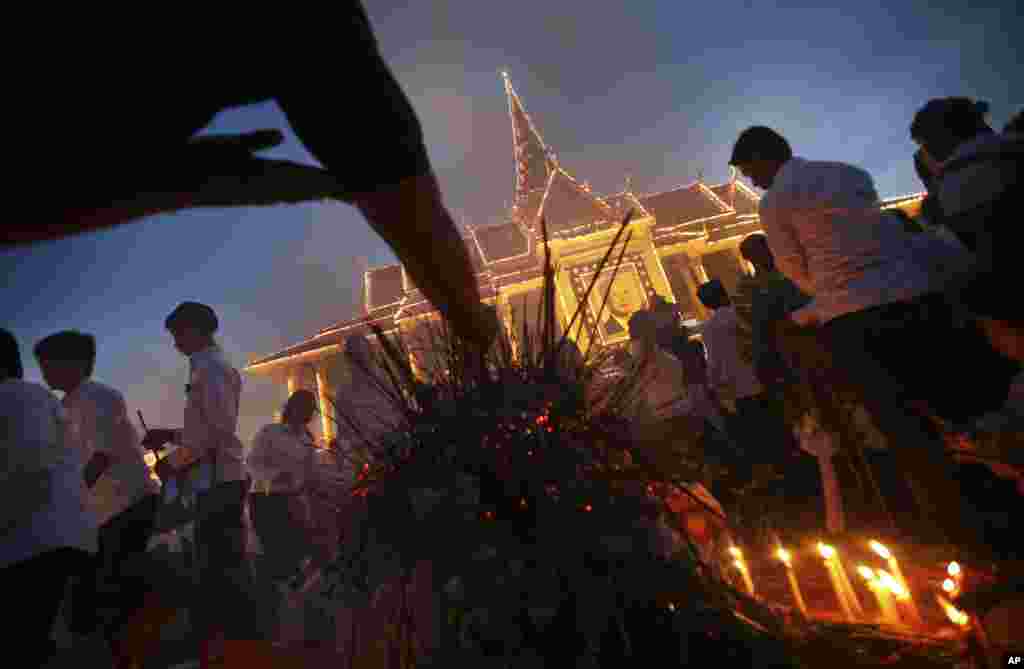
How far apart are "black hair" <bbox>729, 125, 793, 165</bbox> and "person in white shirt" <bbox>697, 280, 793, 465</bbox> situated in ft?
5.64

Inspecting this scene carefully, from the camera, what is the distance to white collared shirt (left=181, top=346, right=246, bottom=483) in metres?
4.03

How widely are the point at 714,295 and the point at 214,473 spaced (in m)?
5.31

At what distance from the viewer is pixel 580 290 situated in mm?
15297

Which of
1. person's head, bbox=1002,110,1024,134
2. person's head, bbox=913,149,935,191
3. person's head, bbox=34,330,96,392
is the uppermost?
person's head, bbox=913,149,935,191

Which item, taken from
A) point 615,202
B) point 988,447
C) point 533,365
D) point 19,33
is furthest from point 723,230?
point 19,33

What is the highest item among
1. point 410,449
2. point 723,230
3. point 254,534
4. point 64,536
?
point 723,230

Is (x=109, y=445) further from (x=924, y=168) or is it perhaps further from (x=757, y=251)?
(x=924, y=168)

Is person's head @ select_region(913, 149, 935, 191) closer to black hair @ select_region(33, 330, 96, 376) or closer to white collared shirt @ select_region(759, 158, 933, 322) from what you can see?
white collared shirt @ select_region(759, 158, 933, 322)

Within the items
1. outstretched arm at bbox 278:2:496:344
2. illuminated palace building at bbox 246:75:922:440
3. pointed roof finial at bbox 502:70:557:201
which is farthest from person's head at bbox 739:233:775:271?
pointed roof finial at bbox 502:70:557:201

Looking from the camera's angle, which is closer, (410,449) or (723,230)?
(410,449)

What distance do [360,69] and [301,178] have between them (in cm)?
26

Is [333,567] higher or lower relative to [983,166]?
lower

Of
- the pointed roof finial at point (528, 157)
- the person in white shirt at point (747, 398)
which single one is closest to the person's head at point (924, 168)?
the person in white shirt at point (747, 398)

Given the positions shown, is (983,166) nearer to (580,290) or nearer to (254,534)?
(254,534)
